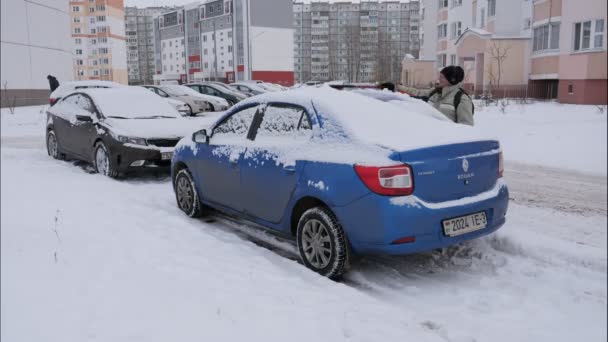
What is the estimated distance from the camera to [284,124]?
4.63 metres

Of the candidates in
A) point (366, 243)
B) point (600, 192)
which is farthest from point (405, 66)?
point (600, 192)

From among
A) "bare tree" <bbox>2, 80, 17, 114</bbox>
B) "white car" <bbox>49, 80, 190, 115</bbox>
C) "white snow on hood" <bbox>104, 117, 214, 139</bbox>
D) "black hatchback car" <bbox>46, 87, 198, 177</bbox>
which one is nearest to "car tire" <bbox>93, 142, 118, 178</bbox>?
"black hatchback car" <bbox>46, 87, 198, 177</bbox>

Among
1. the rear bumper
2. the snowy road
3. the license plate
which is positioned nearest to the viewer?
the rear bumper

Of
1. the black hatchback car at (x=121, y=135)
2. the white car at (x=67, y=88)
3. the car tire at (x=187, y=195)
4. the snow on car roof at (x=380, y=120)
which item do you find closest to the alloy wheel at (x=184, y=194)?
the car tire at (x=187, y=195)

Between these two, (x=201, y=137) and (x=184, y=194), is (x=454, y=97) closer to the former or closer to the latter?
(x=201, y=137)

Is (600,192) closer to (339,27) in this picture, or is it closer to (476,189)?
(476,189)

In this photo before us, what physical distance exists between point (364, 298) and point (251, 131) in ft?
6.99

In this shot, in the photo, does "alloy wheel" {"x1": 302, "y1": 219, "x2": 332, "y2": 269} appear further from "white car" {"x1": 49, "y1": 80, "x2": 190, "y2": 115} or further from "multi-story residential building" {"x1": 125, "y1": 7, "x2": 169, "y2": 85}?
"white car" {"x1": 49, "y1": 80, "x2": 190, "y2": 115}

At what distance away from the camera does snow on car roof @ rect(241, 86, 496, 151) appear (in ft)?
12.5

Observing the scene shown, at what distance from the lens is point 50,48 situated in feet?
7.22

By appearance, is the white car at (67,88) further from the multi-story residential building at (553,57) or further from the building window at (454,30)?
the building window at (454,30)

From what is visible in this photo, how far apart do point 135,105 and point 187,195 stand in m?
3.21

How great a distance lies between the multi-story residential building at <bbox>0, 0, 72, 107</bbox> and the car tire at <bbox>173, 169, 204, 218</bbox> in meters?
3.33

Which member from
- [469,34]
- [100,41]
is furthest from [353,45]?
[100,41]
